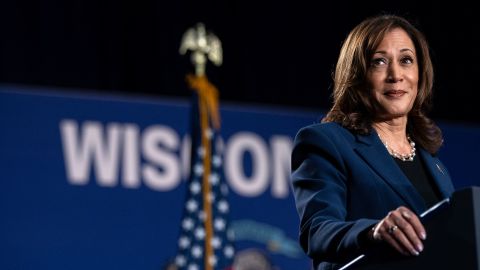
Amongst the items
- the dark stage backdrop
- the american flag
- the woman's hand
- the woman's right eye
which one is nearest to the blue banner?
the american flag

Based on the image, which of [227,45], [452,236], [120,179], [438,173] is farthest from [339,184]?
[227,45]

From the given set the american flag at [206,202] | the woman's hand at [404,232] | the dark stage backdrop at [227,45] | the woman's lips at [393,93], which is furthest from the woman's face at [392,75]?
the dark stage backdrop at [227,45]

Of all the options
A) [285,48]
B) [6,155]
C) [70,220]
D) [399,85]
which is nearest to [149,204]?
[70,220]

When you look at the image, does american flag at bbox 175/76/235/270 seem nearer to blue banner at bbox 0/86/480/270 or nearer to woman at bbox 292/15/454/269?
blue banner at bbox 0/86/480/270

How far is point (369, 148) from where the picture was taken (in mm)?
1735

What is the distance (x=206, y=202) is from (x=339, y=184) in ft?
10.4

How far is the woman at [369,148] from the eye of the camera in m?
1.60

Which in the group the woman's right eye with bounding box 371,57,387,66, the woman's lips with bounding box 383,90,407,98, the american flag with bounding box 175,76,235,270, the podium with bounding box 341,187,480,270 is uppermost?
the woman's right eye with bounding box 371,57,387,66

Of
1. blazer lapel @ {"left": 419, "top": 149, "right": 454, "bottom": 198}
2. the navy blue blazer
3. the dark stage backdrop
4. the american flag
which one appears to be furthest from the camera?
the dark stage backdrop

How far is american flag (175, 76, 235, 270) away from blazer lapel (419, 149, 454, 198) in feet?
9.29

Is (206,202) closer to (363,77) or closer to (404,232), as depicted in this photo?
(363,77)

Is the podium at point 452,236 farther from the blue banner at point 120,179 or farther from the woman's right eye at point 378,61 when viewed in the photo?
the blue banner at point 120,179

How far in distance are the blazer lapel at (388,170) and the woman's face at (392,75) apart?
9 centimetres

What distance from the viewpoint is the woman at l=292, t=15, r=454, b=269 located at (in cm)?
160
